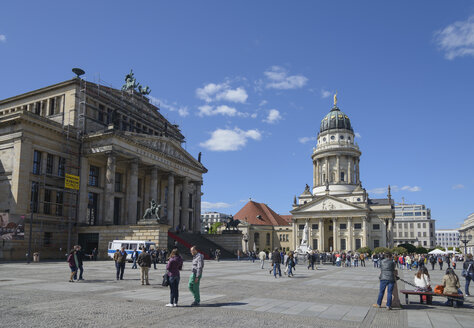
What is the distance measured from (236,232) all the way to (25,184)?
30.1m

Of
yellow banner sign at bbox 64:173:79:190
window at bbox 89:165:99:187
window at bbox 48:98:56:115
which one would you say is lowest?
yellow banner sign at bbox 64:173:79:190

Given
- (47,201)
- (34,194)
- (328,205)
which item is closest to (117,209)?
(47,201)

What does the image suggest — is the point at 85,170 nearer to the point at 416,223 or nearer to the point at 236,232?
the point at 236,232

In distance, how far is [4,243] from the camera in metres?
37.0

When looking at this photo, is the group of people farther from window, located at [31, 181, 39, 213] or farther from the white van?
Result: window, located at [31, 181, 39, 213]

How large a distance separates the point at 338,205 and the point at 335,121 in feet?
92.1

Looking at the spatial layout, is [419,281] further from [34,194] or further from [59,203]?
[59,203]

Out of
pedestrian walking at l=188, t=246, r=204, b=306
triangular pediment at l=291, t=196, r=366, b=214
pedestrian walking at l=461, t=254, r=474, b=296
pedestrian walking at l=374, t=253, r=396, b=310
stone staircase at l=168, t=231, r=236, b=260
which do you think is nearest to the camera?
pedestrian walking at l=188, t=246, r=204, b=306

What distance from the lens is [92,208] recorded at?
1908 inches

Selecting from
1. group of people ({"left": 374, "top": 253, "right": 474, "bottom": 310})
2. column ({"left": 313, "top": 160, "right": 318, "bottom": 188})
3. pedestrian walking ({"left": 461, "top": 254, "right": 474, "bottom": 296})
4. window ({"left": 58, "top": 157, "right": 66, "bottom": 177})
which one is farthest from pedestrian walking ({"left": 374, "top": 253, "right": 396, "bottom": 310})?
column ({"left": 313, "top": 160, "right": 318, "bottom": 188})

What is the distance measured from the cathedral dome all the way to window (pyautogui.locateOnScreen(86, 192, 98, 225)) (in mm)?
81464

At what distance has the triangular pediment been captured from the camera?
322 feet

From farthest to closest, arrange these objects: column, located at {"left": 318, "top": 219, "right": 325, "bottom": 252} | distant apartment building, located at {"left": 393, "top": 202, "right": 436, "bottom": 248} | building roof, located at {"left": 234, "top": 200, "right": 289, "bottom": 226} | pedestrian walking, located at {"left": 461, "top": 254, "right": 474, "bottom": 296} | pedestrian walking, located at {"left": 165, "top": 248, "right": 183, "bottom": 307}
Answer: distant apartment building, located at {"left": 393, "top": 202, "right": 436, "bottom": 248}
building roof, located at {"left": 234, "top": 200, "right": 289, "bottom": 226}
column, located at {"left": 318, "top": 219, "right": 325, "bottom": 252}
pedestrian walking, located at {"left": 461, "top": 254, "right": 474, "bottom": 296}
pedestrian walking, located at {"left": 165, "top": 248, "right": 183, "bottom": 307}

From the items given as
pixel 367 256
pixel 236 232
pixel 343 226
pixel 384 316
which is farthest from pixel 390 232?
pixel 384 316
